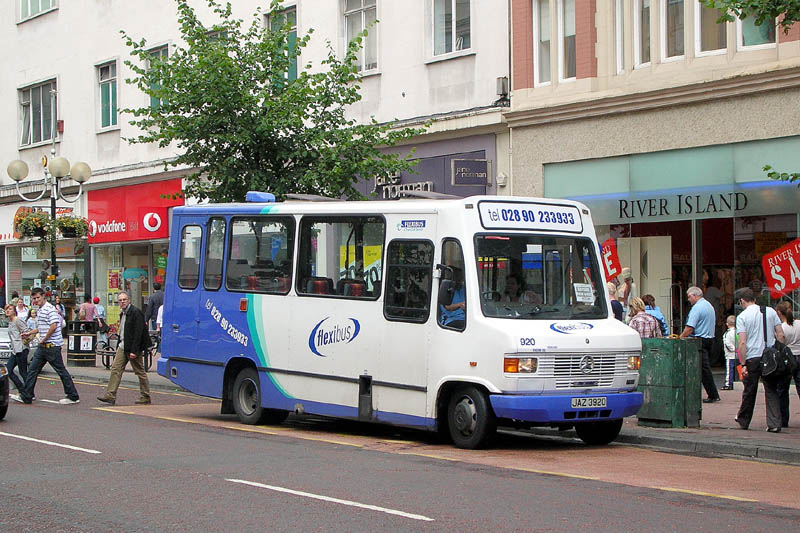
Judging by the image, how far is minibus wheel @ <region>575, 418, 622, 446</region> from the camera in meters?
13.3

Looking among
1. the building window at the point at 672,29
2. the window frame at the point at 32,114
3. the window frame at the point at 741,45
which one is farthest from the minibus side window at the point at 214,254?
the window frame at the point at 32,114

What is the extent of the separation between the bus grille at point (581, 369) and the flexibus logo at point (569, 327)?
29cm

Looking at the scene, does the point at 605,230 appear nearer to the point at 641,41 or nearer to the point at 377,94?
Answer: the point at 641,41

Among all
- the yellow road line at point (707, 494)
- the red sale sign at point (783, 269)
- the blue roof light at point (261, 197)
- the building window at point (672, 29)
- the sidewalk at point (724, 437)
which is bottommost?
the sidewalk at point (724, 437)

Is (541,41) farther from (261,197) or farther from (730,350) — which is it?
(261,197)

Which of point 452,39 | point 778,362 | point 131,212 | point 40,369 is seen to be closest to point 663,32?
point 452,39

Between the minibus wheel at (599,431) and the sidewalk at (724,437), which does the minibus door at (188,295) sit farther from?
the minibus wheel at (599,431)

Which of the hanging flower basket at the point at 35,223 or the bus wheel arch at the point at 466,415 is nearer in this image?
the bus wheel arch at the point at 466,415

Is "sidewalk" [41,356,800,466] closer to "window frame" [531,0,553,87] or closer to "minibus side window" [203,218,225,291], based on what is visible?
"minibus side window" [203,218,225,291]

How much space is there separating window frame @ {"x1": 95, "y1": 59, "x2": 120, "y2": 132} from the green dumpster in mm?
22715

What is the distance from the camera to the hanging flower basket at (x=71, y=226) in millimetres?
33062

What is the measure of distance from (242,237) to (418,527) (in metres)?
8.37

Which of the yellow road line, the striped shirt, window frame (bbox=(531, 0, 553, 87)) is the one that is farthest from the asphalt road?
window frame (bbox=(531, 0, 553, 87))

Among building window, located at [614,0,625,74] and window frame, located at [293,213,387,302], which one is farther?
building window, located at [614,0,625,74]
